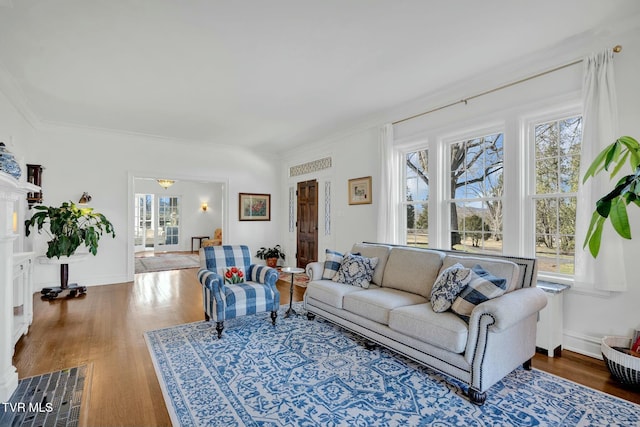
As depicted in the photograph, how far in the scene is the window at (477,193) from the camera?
11.9ft

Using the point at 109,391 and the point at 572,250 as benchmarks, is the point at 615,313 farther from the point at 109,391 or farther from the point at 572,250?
the point at 109,391

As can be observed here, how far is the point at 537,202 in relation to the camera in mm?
3283

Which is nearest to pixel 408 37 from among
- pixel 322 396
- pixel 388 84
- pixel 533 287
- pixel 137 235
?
pixel 388 84

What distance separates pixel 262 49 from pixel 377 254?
8.29 ft

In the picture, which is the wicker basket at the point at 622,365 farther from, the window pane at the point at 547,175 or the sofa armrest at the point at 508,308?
the window pane at the point at 547,175

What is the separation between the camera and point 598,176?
8.80 feet

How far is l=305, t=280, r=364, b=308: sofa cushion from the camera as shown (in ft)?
10.7

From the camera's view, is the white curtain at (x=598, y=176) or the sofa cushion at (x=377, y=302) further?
the sofa cushion at (x=377, y=302)

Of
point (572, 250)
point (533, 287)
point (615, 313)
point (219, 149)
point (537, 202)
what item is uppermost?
point (219, 149)

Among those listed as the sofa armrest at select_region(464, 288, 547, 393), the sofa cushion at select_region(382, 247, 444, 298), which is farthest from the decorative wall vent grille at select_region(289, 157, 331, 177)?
the sofa armrest at select_region(464, 288, 547, 393)

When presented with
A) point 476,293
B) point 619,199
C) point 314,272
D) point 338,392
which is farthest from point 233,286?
point 619,199

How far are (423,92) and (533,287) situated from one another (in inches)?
103

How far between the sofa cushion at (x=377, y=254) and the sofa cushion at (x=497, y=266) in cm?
76

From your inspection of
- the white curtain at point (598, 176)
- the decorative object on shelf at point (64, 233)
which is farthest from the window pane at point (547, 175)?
the decorative object on shelf at point (64, 233)
